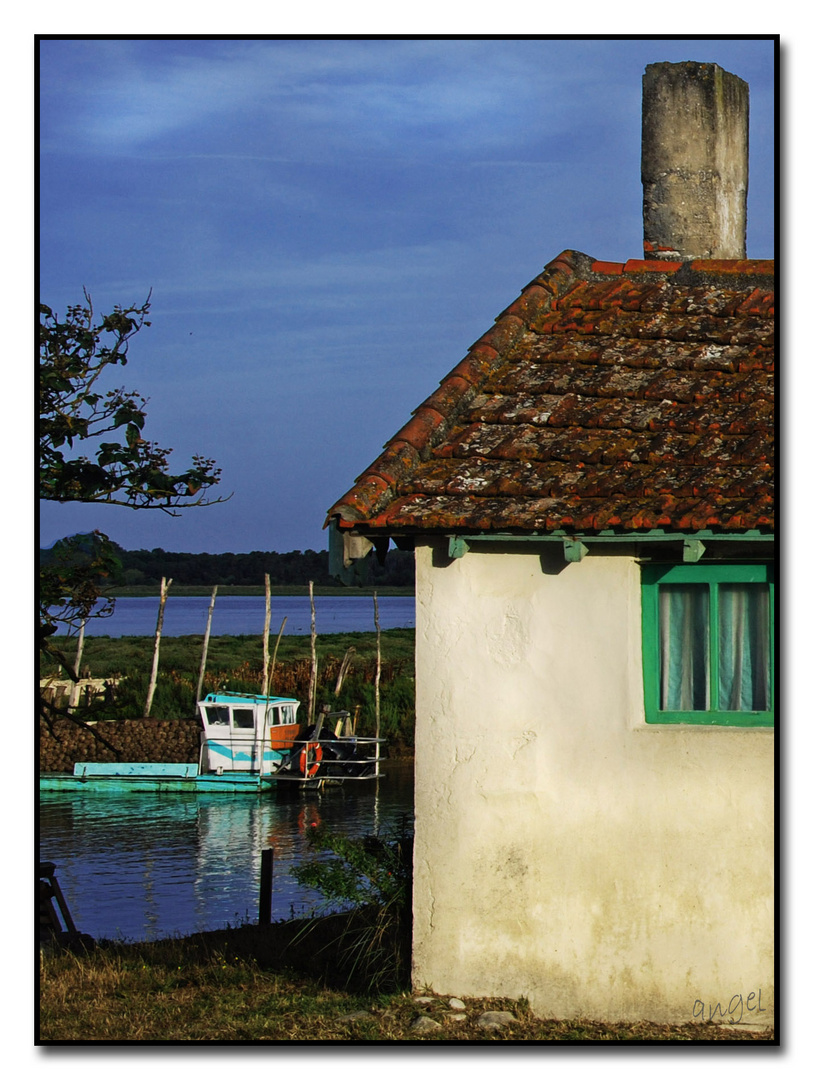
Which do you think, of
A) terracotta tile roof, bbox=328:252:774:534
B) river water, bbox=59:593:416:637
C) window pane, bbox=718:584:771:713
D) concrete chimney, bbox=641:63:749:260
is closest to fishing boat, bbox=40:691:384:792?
concrete chimney, bbox=641:63:749:260

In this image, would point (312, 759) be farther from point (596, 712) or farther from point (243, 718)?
point (596, 712)

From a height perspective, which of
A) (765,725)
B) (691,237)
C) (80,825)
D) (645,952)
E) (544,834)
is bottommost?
(80,825)

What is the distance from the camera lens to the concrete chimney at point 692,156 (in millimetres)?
9688

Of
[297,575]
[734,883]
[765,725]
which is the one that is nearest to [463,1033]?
[734,883]

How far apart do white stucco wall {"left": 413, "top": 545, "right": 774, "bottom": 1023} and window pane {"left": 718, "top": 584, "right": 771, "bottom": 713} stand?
0.80 ft

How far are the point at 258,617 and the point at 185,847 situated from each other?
416 ft

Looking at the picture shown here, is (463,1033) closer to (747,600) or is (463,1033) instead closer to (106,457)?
(747,600)

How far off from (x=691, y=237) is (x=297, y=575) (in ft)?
165

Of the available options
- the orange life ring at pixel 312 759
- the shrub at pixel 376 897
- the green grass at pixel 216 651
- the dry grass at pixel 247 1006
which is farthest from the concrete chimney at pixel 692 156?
the green grass at pixel 216 651

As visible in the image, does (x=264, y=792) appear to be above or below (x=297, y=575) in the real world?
below

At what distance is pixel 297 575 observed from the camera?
59.4 m

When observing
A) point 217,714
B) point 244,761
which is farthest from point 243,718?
point 244,761

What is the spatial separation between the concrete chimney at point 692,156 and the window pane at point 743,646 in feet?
12.0

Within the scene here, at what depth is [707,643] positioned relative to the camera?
7.40 m
